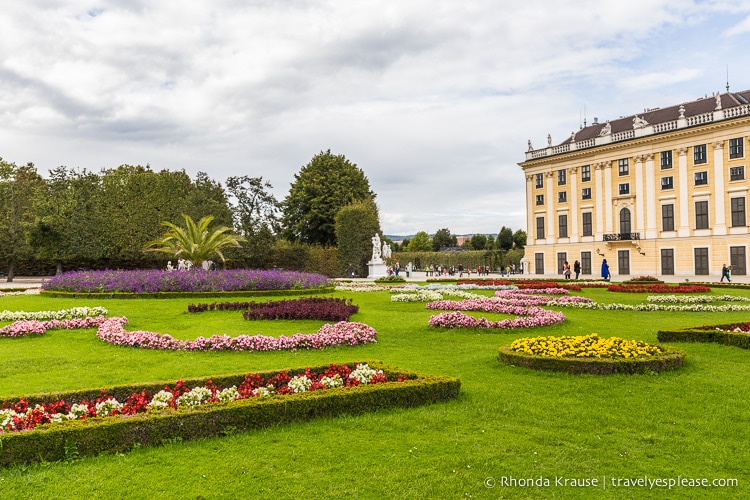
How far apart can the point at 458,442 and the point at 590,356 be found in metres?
4.15

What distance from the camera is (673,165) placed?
48.0 meters

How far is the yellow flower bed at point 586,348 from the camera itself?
351 inches

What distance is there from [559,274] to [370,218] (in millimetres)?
19377

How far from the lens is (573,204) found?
55.4 metres

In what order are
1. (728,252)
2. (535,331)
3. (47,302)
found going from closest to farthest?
(535,331)
(47,302)
(728,252)

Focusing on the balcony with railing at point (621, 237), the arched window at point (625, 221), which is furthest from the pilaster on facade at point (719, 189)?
the arched window at point (625, 221)

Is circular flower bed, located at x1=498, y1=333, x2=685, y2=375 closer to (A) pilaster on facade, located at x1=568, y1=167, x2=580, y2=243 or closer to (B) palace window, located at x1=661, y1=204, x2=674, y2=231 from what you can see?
(B) palace window, located at x1=661, y1=204, x2=674, y2=231

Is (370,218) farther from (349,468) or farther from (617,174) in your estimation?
(349,468)

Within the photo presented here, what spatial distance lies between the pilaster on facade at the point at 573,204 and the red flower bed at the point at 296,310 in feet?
140

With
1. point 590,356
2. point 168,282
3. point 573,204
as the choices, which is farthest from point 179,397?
point 573,204

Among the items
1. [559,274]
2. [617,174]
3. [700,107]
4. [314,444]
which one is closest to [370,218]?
[559,274]

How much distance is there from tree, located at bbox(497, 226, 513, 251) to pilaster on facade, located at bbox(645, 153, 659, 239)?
45.6 meters

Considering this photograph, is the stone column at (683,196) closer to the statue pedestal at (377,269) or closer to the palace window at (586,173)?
the palace window at (586,173)

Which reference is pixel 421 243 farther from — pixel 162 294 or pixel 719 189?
pixel 162 294
